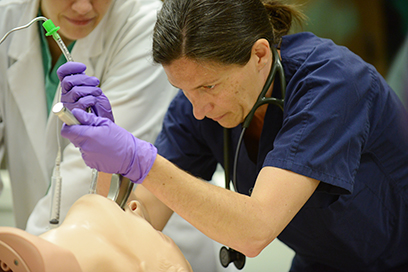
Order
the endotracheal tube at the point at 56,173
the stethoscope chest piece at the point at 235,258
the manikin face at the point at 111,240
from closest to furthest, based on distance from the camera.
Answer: the manikin face at the point at 111,240 < the endotracheal tube at the point at 56,173 < the stethoscope chest piece at the point at 235,258

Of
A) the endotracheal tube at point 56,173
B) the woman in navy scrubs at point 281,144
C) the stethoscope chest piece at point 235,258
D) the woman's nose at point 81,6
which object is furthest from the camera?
the woman's nose at point 81,6

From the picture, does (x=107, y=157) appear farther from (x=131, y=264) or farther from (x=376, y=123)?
(x=376, y=123)

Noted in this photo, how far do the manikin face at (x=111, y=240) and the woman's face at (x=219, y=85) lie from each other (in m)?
0.31

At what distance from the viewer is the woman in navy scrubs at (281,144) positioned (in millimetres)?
885

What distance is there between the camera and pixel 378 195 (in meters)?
1.12

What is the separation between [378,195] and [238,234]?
451mm

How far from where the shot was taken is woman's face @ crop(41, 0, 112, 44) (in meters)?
1.34

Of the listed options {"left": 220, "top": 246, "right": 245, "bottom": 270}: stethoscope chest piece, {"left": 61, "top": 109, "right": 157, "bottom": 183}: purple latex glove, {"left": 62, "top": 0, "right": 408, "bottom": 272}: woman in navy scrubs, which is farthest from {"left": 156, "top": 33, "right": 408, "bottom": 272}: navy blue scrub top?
{"left": 61, "top": 109, "right": 157, "bottom": 183}: purple latex glove

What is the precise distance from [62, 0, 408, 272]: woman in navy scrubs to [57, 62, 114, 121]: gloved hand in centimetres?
14

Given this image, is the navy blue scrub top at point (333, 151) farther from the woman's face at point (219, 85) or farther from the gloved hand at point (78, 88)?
the gloved hand at point (78, 88)

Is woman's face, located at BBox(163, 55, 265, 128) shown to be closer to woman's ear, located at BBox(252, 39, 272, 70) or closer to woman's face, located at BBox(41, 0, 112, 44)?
woman's ear, located at BBox(252, 39, 272, 70)

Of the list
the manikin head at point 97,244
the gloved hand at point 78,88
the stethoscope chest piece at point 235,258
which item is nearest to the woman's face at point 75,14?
the gloved hand at point 78,88

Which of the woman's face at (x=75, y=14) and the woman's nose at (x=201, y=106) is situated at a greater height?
the woman's face at (x=75, y=14)

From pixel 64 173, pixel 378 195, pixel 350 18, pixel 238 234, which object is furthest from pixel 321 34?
pixel 238 234
